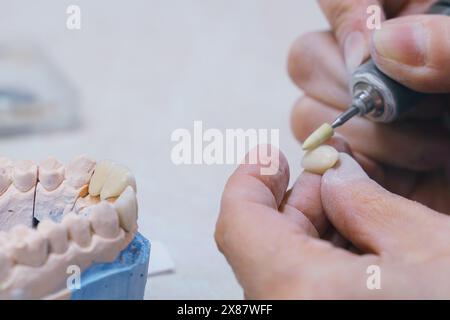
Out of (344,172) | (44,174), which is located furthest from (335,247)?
(44,174)

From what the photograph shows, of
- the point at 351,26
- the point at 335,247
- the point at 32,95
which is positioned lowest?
the point at 32,95

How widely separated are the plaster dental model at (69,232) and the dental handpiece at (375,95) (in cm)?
38

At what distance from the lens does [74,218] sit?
1.98ft

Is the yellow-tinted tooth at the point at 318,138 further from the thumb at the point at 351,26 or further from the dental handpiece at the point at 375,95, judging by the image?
the thumb at the point at 351,26

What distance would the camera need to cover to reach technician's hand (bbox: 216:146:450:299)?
58cm

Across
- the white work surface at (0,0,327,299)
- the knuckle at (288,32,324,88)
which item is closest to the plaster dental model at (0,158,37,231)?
the white work surface at (0,0,327,299)

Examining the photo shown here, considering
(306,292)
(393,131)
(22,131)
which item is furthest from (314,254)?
(22,131)

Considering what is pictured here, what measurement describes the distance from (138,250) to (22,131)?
2.62ft

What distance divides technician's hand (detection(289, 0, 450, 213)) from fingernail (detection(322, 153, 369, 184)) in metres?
0.22

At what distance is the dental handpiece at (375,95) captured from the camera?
2.96 ft

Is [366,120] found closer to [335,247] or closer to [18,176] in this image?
[335,247]

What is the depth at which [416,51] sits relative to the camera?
0.85 metres

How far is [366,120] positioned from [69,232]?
66 cm
